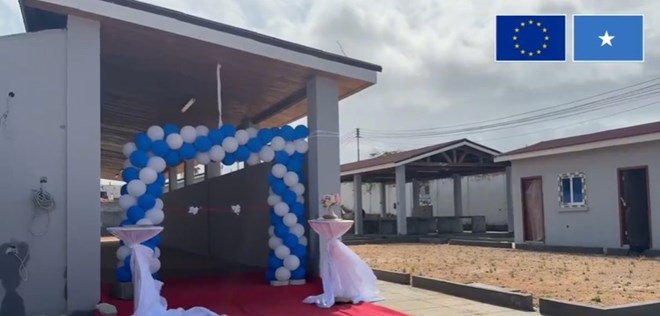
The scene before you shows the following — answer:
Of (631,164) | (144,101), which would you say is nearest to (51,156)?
(144,101)

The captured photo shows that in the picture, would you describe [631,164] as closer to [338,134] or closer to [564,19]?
[564,19]

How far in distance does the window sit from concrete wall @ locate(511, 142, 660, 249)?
0.13m

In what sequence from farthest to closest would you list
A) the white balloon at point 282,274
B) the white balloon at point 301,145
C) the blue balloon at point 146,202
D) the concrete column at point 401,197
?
the concrete column at point 401,197, the white balloon at point 301,145, the white balloon at point 282,274, the blue balloon at point 146,202

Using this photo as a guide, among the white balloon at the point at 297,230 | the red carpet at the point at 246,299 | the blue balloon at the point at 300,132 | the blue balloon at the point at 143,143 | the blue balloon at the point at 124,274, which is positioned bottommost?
the red carpet at the point at 246,299

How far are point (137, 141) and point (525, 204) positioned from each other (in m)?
12.2

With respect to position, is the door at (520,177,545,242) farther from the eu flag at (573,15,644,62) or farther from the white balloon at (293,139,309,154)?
the white balloon at (293,139,309,154)

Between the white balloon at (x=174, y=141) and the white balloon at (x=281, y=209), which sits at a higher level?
the white balloon at (x=174, y=141)

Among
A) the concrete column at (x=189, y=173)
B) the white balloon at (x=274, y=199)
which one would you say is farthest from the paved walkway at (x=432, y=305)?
the concrete column at (x=189, y=173)

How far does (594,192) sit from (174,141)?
10607 mm

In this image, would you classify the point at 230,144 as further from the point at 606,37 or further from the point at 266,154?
the point at 606,37

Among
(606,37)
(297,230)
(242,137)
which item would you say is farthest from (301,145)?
(606,37)

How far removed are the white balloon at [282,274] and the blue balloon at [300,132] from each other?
202 centimetres

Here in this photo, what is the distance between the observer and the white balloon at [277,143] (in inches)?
370

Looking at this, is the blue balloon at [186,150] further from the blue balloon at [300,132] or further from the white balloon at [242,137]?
the blue balloon at [300,132]
